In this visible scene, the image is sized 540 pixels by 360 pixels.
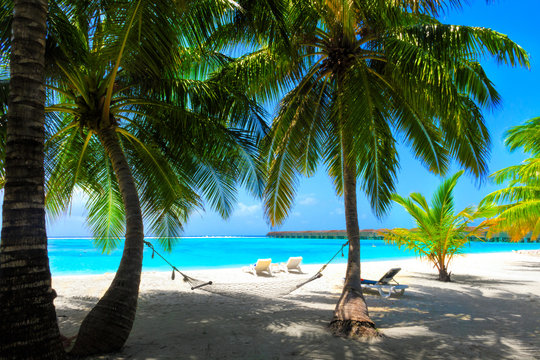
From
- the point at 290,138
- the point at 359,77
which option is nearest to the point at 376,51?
the point at 359,77

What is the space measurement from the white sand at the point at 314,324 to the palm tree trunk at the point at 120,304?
0.60 ft

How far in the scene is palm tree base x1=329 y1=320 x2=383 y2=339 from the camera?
4.34 m

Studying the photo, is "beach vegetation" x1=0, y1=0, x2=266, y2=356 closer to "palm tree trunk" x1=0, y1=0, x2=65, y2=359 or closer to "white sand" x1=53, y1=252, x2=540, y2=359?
"white sand" x1=53, y1=252, x2=540, y2=359

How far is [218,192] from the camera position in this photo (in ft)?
22.1

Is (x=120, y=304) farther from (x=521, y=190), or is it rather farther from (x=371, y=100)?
(x=521, y=190)

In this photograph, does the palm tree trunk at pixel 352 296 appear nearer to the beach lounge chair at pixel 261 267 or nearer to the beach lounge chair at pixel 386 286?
the beach lounge chair at pixel 386 286

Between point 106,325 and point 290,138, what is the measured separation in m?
4.23

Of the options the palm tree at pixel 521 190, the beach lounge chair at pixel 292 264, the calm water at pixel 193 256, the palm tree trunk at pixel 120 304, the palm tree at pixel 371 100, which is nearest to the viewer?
the palm tree trunk at pixel 120 304

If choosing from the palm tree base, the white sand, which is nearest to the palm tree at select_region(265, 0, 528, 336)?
the palm tree base

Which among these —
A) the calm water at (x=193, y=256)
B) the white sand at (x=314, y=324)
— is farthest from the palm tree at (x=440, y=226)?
the calm water at (x=193, y=256)

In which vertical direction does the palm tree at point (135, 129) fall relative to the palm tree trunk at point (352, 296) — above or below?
above

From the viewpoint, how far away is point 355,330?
4.40 meters

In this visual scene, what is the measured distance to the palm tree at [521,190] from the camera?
1206 centimetres

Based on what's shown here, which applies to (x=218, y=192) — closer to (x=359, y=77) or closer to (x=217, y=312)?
(x=217, y=312)
